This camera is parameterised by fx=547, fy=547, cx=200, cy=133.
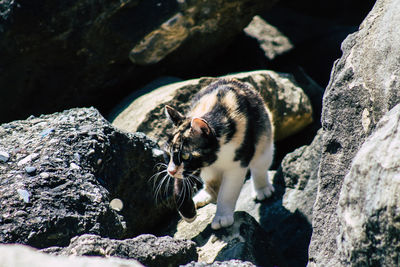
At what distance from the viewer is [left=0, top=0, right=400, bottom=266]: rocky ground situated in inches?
119

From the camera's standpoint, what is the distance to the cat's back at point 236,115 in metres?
5.09

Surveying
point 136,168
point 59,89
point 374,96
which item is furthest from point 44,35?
point 374,96

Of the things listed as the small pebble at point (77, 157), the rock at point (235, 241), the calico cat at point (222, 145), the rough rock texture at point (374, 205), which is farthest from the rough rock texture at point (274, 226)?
the rough rock texture at point (374, 205)

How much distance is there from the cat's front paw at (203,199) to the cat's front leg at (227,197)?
0.66 m

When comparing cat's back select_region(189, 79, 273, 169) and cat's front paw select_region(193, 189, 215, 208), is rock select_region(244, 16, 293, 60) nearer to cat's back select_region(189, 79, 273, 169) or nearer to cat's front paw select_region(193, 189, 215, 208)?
cat's back select_region(189, 79, 273, 169)

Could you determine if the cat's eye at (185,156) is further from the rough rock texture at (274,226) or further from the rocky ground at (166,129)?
the rough rock texture at (274,226)

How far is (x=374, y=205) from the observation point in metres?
2.62

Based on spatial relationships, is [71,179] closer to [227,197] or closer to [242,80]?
[227,197]

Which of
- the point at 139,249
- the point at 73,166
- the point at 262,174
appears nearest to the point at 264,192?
the point at 262,174

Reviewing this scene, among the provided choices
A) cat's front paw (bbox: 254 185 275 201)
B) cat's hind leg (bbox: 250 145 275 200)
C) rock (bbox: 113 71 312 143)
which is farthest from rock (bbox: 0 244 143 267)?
rock (bbox: 113 71 312 143)

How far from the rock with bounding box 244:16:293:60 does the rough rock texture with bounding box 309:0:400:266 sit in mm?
4146

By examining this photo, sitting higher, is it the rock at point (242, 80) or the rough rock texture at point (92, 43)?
the rough rock texture at point (92, 43)

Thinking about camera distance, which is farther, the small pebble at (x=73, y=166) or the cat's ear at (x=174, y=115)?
the cat's ear at (x=174, y=115)

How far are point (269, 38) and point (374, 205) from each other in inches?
237
